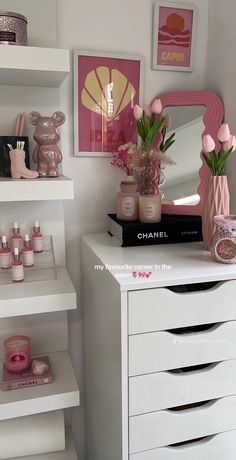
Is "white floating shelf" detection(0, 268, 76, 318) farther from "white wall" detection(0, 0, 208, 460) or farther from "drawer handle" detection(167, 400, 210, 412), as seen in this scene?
"drawer handle" detection(167, 400, 210, 412)

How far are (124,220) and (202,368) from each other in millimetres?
485

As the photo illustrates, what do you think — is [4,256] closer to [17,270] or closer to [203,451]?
[17,270]

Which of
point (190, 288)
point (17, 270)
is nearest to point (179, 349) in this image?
point (190, 288)

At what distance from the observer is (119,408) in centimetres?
85

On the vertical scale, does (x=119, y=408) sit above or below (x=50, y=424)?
above

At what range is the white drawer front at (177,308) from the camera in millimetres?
795

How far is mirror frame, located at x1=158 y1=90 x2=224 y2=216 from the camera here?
120 cm

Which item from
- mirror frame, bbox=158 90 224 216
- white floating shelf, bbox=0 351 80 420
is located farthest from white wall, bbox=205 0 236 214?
white floating shelf, bbox=0 351 80 420

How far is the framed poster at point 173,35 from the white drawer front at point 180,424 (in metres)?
1.06

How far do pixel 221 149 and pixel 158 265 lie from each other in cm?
38

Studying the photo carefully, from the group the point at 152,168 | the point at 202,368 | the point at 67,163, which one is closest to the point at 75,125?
the point at 67,163

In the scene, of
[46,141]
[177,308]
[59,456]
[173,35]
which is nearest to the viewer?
[177,308]

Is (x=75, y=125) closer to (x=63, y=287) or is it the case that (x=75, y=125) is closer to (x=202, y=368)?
(x=63, y=287)

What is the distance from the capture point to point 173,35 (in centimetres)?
123
